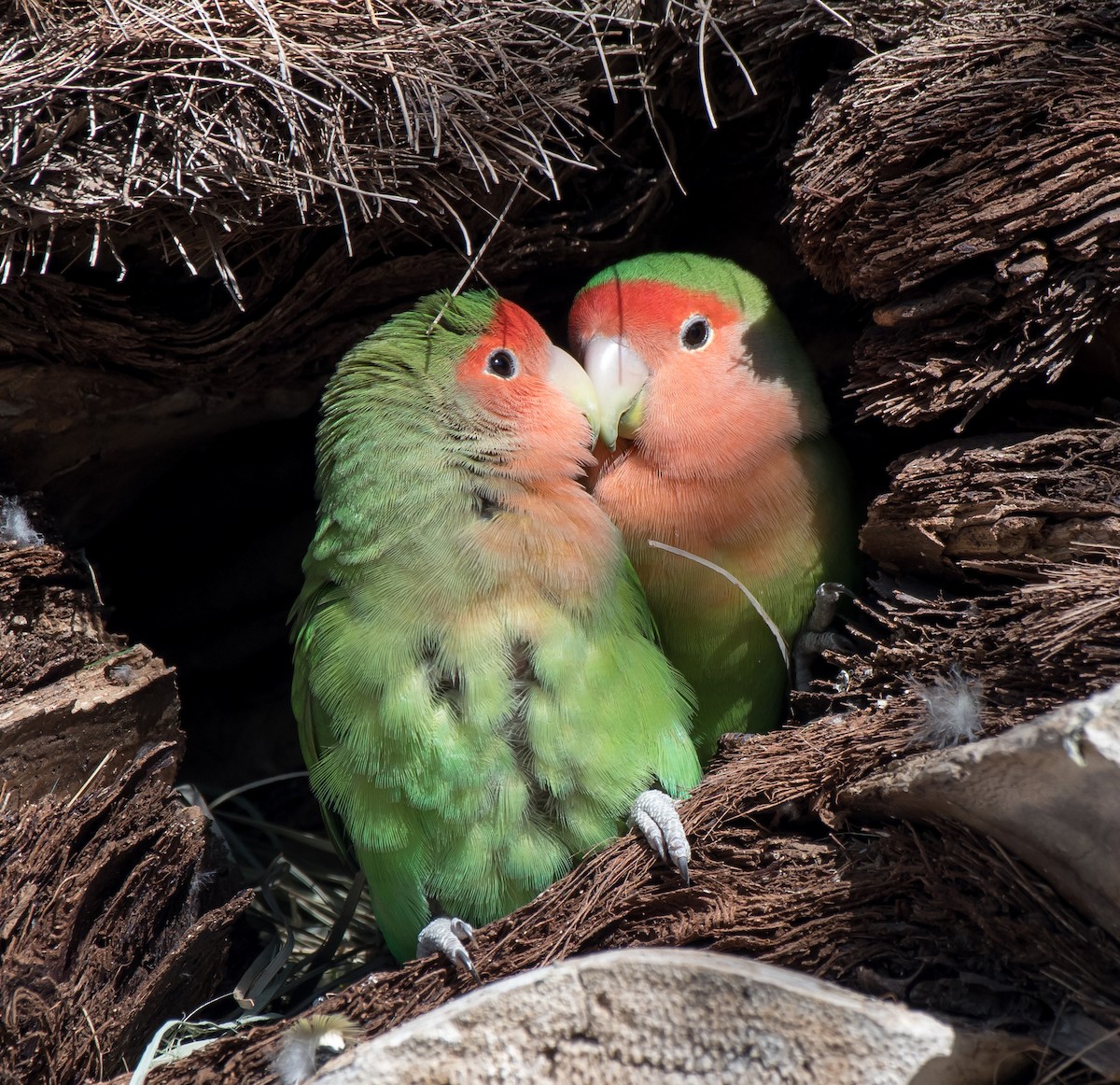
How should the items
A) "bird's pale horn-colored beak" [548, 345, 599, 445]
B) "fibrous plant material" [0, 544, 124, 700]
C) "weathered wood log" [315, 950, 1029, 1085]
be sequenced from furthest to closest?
"bird's pale horn-colored beak" [548, 345, 599, 445] → "fibrous plant material" [0, 544, 124, 700] → "weathered wood log" [315, 950, 1029, 1085]

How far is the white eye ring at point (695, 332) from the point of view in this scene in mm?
2895

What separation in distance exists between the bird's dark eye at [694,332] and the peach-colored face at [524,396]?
39 centimetres

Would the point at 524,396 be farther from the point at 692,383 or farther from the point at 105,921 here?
the point at 105,921

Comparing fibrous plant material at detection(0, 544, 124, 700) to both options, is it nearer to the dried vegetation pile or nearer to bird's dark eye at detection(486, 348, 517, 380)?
the dried vegetation pile

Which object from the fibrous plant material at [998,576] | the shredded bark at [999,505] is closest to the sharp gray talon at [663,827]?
the fibrous plant material at [998,576]

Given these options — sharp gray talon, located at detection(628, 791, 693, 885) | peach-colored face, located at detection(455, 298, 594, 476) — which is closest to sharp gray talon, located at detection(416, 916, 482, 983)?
sharp gray talon, located at detection(628, 791, 693, 885)

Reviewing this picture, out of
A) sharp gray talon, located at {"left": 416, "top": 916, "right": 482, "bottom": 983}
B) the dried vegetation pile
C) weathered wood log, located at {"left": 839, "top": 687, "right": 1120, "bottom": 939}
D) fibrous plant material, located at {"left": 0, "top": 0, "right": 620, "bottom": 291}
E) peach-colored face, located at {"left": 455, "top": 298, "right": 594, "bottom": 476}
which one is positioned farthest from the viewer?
peach-colored face, located at {"left": 455, "top": 298, "right": 594, "bottom": 476}

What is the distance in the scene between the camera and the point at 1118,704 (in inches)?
61.5

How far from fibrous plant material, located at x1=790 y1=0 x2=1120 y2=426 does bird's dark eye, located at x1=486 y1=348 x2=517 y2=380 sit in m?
0.81

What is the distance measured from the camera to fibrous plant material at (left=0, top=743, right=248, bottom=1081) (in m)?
2.14

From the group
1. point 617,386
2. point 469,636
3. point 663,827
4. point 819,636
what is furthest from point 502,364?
point 663,827

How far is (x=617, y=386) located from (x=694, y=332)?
0.92ft

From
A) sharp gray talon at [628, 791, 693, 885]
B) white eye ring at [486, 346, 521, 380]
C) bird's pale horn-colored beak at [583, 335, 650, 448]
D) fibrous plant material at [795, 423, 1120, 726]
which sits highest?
white eye ring at [486, 346, 521, 380]

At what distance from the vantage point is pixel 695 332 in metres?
2.91
